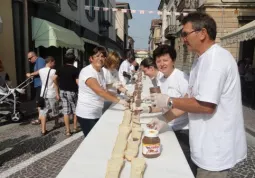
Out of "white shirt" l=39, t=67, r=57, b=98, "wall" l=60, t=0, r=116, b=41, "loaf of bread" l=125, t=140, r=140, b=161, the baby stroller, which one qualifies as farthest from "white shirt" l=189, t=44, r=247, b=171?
"wall" l=60, t=0, r=116, b=41

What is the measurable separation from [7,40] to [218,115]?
8589mm

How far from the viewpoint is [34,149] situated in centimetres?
459

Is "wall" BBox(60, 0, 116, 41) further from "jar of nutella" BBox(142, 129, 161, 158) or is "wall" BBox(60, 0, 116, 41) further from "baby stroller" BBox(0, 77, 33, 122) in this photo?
"jar of nutella" BBox(142, 129, 161, 158)

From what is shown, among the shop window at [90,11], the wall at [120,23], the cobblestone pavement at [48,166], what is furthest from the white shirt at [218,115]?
the wall at [120,23]

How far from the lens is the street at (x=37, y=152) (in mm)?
3715

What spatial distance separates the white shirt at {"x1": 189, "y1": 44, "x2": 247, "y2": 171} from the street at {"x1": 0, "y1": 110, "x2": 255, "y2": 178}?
2061mm

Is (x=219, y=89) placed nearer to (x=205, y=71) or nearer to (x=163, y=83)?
(x=205, y=71)

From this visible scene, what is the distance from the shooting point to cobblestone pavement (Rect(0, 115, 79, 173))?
165 inches

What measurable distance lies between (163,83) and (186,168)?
1.24 m

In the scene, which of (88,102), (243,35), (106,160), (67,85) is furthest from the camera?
(243,35)

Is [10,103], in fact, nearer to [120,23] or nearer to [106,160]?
[106,160]

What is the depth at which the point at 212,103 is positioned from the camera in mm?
1652

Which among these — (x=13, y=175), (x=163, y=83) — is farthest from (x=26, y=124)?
(x=163, y=83)

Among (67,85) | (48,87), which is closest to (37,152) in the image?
(67,85)
